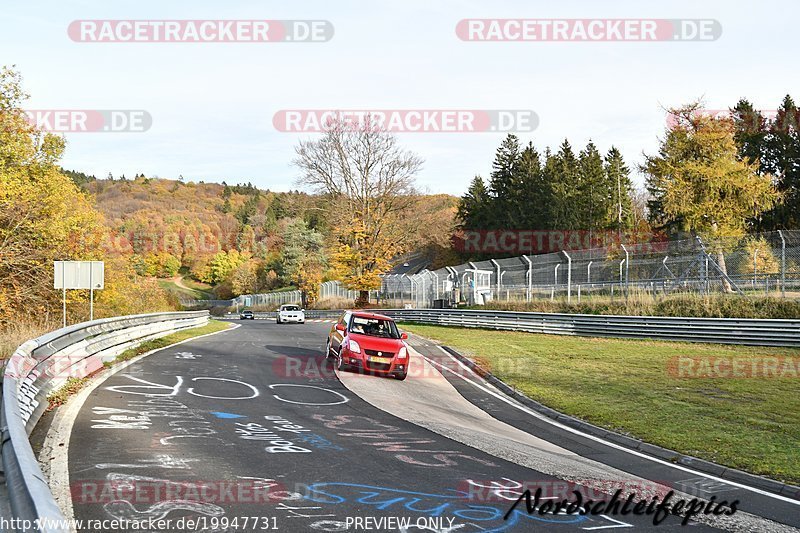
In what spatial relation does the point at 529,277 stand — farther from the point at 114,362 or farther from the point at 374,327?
the point at 114,362

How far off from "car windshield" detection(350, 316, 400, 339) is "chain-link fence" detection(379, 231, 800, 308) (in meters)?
13.3

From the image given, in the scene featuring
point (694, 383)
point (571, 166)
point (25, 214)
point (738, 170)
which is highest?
point (571, 166)

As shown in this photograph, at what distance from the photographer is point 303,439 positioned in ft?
29.2

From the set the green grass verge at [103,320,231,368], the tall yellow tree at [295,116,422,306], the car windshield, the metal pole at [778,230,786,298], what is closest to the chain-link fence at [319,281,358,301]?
the tall yellow tree at [295,116,422,306]

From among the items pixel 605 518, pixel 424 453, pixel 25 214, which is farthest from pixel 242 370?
pixel 25 214

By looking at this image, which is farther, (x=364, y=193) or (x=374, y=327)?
(x=364, y=193)

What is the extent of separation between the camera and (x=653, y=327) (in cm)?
2527

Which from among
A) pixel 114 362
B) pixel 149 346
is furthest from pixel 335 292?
pixel 114 362

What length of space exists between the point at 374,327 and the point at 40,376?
9286mm

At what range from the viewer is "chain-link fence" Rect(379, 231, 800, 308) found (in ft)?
77.1

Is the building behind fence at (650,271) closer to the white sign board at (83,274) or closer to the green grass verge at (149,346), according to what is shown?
the green grass verge at (149,346)

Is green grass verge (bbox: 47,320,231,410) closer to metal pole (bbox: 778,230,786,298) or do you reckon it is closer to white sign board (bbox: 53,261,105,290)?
white sign board (bbox: 53,261,105,290)

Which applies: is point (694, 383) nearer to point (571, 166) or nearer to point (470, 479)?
point (470, 479)

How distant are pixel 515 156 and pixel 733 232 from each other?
41.6 meters
